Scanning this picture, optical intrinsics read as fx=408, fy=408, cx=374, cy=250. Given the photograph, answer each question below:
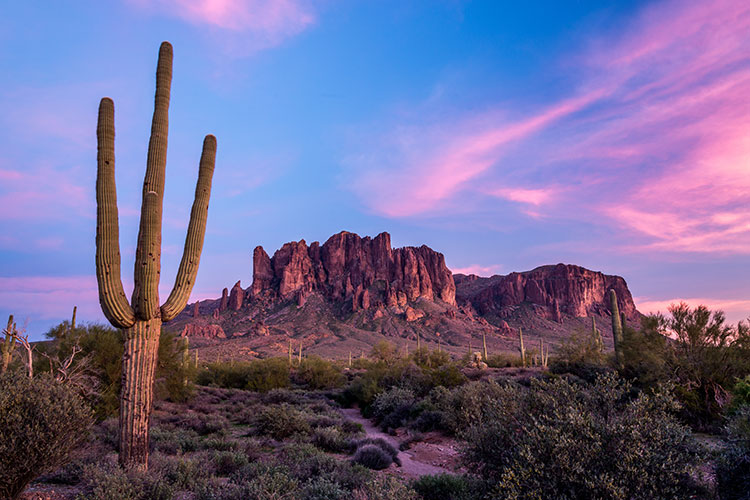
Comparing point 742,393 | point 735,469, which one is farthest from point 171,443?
point 742,393

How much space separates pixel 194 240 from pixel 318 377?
21.0 m

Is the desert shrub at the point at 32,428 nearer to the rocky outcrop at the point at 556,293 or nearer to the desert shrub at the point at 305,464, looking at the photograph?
the desert shrub at the point at 305,464

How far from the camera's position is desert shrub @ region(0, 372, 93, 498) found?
Result: 525cm

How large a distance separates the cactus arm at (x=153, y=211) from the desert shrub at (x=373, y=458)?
16.9ft

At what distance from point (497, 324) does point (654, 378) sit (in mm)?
83851

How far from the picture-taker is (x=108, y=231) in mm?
7547

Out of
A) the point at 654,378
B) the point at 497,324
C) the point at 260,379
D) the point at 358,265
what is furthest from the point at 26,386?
A: the point at 358,265

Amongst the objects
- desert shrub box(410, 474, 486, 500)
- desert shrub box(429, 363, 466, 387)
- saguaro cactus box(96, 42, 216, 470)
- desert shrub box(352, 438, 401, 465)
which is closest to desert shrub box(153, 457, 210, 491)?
saguaro cactus box(96, 42, 216, 470)

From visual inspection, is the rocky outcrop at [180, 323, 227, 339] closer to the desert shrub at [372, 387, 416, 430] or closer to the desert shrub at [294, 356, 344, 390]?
the desert shrub at [294, 356, 344, 390]

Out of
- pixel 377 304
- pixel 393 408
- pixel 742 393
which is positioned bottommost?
pixel 393 408

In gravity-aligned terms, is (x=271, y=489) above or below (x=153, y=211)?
below

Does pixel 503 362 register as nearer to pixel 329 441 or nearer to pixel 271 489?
pixel 329 441

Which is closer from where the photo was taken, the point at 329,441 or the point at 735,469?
the point at 735,469

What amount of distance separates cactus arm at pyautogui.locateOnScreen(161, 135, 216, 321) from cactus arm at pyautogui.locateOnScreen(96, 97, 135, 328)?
75 cm
